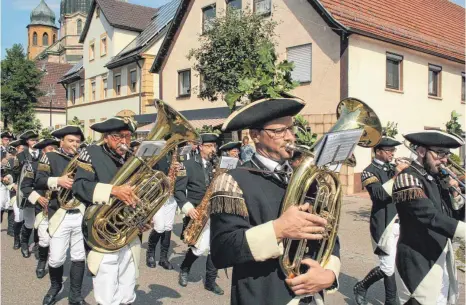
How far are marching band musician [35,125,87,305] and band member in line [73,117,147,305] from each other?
3.88 ft

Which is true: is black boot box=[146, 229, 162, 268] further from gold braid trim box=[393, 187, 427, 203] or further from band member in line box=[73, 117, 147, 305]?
gold braid trim box=[393, 187, 427, 203]

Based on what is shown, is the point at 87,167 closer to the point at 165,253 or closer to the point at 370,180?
the point at 370,180

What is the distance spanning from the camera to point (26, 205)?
27.9 ft

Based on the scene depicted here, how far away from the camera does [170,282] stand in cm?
686

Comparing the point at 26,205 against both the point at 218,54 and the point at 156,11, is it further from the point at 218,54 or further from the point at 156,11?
the point at 156,11

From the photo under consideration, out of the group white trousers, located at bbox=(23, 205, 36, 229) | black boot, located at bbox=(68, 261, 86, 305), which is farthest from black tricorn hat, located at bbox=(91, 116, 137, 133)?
white trousers, located at bbox=(23, 205, 36, 229)

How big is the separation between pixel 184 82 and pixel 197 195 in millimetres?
17804

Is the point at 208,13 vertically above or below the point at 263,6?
above

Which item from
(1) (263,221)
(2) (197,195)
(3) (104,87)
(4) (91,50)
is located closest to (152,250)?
(2) (197,195)

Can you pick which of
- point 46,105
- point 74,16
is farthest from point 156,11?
point 74,16

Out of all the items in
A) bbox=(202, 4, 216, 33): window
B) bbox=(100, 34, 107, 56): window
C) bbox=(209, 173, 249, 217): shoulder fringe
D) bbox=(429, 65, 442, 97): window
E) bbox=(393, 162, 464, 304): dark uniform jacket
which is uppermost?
bbox=(100, 34, 107, 56): window

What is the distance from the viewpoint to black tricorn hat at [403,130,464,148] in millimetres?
3773

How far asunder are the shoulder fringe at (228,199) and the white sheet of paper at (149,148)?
175 cm

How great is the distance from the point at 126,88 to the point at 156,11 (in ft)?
26.7
